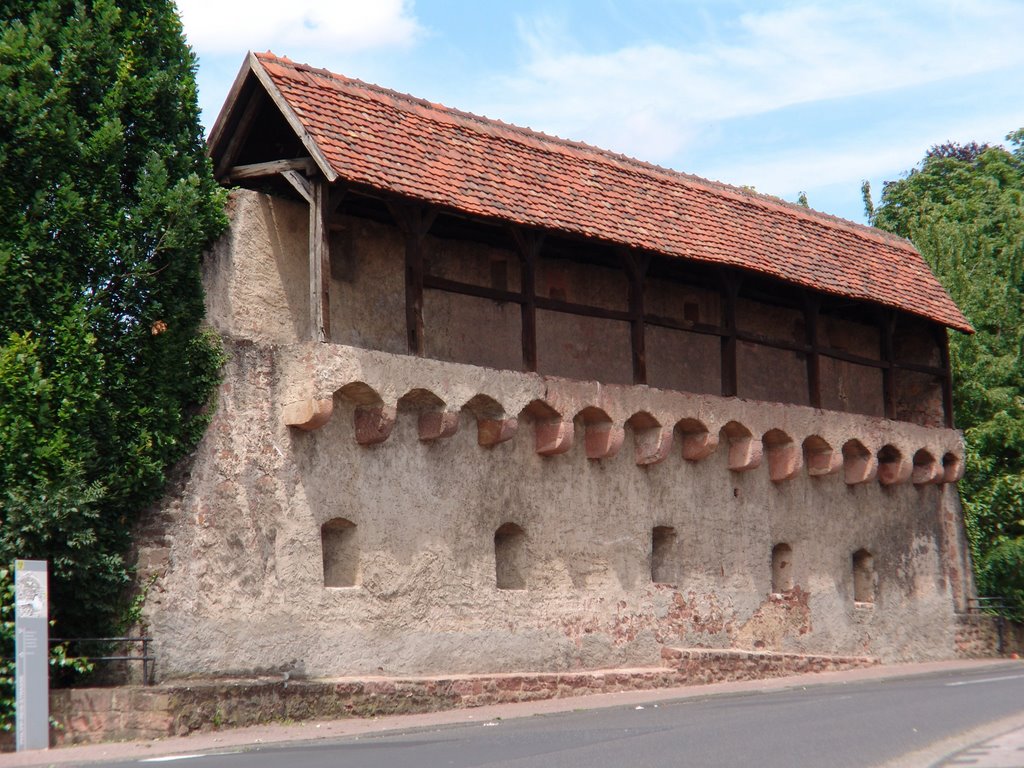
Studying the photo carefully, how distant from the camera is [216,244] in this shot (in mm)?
15578

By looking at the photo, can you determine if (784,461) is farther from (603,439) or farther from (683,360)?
(603,439)

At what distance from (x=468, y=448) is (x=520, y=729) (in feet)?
15.2

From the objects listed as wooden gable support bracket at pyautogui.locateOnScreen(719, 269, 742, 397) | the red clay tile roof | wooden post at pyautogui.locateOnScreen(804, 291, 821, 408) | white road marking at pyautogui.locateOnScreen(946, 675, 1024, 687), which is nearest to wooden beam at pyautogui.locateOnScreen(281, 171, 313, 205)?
the red clay tile roof

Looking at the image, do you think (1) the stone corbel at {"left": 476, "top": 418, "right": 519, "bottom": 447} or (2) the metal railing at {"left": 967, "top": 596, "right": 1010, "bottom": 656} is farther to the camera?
(2) the metal railing at {"left": 967, "top": 596, "right": 1010, "bottom": 656}

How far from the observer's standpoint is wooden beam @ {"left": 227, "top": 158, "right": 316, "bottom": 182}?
1562cm

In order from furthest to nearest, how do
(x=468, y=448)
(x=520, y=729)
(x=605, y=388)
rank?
(x=605, y=388) < (x=468, y=448) < (x=520, y=729)

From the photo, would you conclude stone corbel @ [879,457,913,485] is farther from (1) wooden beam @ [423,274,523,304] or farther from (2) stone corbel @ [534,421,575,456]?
(1) wooden beam @ [423,274,523,304]

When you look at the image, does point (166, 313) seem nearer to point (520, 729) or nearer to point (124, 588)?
point (124, 588)

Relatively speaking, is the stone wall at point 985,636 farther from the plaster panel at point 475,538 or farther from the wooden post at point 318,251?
the wooden post at point 318,251

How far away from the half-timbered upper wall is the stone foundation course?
3935 mm

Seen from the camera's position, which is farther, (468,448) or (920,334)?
(920,334)

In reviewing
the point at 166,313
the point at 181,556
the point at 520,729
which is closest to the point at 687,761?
the point at 520,729

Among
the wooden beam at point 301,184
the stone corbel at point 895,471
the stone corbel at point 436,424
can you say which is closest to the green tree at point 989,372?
the stone corbel at point 895,471

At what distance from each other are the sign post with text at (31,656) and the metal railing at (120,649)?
821mm
